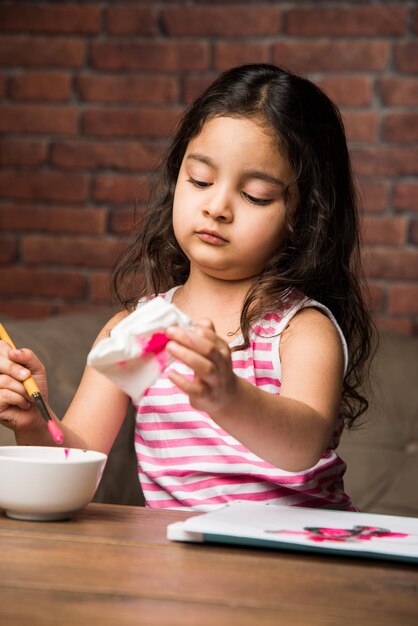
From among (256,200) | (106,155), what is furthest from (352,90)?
(256,200)

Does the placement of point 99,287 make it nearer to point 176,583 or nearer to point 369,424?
point 369,424

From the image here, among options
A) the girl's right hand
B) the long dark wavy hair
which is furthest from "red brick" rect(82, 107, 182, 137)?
the girl's right hand

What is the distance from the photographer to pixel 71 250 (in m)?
2.75

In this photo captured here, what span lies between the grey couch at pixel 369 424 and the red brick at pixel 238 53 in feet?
2.56

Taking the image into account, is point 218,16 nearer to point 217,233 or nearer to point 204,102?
point 204,102

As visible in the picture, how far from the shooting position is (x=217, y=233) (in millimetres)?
1333

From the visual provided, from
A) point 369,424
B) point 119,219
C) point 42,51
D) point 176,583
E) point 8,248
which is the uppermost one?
point 42,51

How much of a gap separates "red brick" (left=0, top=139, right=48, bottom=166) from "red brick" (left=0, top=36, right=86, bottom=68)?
22 cm

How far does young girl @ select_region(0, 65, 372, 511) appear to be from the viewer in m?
1.32

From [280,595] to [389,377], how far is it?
1652 millimetres

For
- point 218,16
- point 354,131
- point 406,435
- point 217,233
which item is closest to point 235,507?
point 217,233

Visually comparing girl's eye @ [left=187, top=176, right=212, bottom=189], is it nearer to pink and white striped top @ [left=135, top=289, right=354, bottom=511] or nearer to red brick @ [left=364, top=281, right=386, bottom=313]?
pink and white striped top @ [left=135, top=289, right=354, bottom=511]

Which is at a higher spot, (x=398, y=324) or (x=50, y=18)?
(x=50, y=18)

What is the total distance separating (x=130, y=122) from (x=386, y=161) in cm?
73
